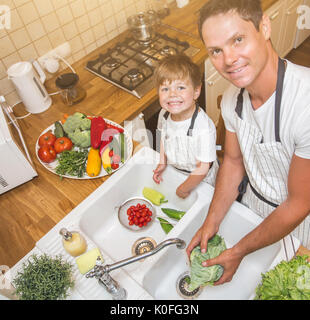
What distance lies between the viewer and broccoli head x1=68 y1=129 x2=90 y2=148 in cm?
136

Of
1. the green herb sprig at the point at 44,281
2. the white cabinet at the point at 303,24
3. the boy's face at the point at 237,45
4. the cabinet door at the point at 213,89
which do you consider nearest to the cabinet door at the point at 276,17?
the white cabinet at the point at 303,24

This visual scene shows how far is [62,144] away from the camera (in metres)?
1.36

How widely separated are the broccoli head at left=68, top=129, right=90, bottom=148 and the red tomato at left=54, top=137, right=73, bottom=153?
0.03m

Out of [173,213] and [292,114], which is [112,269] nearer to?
[173,213]

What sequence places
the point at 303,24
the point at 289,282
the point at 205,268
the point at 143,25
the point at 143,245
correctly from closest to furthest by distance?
the point at 289,282 < the point at 205,268 < the point at 143,245 < the point at 143,25 < the point at 303,24

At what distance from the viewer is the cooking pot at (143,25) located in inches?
75.7

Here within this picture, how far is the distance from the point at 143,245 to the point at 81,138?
0.55 meters

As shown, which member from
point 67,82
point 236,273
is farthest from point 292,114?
point 67,82

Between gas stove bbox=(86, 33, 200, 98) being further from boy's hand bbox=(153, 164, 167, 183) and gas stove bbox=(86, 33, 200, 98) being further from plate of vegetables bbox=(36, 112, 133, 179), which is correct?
boy's hand bbox=(153, 164, 167, 183)

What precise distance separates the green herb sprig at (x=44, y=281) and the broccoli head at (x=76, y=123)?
0.65m

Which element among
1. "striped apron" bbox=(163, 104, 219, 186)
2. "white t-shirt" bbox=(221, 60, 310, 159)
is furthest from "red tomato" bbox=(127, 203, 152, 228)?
"white t-shirt" bbox=(221, 60, 310, 159)

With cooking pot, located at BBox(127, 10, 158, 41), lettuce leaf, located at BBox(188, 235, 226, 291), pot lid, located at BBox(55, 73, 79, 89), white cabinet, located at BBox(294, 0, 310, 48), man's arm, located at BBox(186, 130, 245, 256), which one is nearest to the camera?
lettuce leaf, located at BBox(188, 235, 226, 291)

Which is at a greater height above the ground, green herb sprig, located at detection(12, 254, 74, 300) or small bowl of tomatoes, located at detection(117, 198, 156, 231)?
green herb sprig, located at detection(12, 254, 74, 300)
